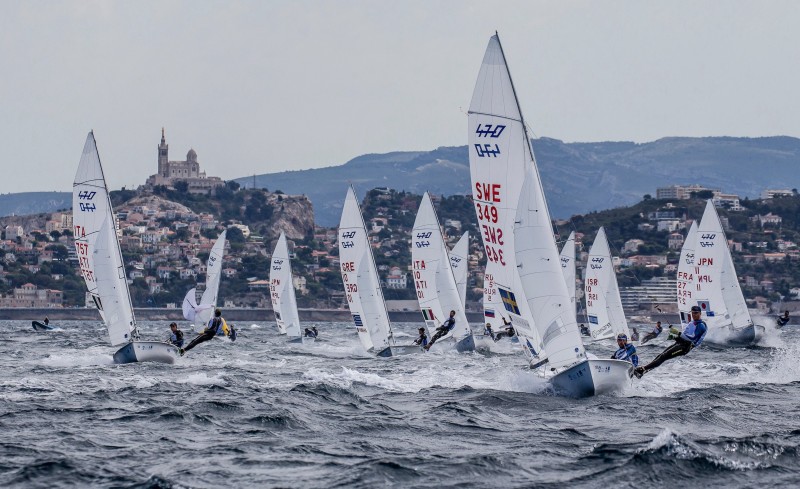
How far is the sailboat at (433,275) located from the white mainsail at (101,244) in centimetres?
1269

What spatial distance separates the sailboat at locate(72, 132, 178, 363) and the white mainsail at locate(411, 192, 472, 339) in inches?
503

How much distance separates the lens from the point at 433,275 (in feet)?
153

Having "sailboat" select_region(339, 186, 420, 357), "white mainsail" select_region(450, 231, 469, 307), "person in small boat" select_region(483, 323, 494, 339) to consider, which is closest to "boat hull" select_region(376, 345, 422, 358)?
"sailboat" select_region(339, 186, 420, 357)

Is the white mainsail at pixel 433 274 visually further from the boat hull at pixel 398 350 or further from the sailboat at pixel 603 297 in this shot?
the sailboat at pixel 603 297

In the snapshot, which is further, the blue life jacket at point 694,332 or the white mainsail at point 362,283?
the white mainsail at point 362,283

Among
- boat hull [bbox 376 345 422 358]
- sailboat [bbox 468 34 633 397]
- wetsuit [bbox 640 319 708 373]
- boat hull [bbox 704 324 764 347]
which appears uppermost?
sailboat [bbox 468 34 633 397]

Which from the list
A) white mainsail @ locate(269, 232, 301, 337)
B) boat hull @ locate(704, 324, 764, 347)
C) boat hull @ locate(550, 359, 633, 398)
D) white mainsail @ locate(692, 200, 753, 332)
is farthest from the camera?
white mainsail @ locate(269, 232, 301, 337)

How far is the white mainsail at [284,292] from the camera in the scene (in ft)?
214

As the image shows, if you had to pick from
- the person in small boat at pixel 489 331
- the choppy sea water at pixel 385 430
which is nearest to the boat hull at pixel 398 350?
the person in small boat at pixel 489 331

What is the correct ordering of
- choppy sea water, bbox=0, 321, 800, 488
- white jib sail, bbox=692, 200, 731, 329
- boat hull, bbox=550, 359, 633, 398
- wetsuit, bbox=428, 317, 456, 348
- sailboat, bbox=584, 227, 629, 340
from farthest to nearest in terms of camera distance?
sailboat, bbox=584, 227, 629, 340 < white jib sail, bbox=692, 200, 731, 329 < wetsuit, bbox=428, 317, 456, 348 < boat hull, bbox=550, 359, 633, 398 < choppy sea water, bbox=0, 321, 800, 488

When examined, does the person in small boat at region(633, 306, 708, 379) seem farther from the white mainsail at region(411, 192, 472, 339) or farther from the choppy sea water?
the white mainsail at region(411, 192, 472, 339)

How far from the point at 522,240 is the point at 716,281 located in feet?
96.1

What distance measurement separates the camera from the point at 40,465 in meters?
A: 15.9

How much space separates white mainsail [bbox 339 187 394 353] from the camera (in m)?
45.1
